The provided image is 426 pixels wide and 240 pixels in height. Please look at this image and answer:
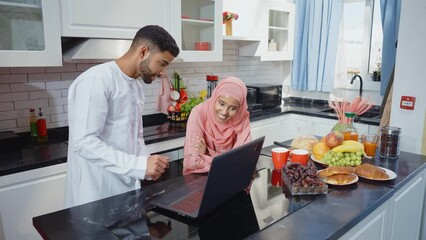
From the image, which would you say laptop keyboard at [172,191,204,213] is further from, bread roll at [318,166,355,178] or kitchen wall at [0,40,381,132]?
kitchen wall at [0,40,381,132]

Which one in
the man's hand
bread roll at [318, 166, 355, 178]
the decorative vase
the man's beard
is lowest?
bread roll at [318, 166, 355, 178]

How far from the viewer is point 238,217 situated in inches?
45.8

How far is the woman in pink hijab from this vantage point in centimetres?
172

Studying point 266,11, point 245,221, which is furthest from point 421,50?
point 245,221

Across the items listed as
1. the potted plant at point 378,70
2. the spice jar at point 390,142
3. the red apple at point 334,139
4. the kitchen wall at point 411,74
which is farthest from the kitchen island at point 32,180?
the potted plant at point 378,70

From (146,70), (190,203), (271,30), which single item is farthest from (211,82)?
(190,203)

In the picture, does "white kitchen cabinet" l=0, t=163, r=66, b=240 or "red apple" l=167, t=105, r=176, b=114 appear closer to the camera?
"white kitchen cabinet" l=0, t=163, r=66, b=240

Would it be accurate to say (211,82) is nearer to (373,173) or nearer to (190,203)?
(373,173)

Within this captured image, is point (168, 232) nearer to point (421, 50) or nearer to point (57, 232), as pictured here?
point (57, 232)

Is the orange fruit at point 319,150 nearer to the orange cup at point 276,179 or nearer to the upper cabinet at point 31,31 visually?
the orange cup at point 276,179

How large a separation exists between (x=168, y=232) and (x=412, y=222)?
1.53m

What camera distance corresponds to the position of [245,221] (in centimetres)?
114

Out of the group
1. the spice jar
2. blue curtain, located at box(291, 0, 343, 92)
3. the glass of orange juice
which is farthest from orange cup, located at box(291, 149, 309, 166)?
blue curtain, located at box(291, 0, 343, 92)

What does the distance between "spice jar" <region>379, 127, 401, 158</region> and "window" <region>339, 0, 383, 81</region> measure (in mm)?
2092
